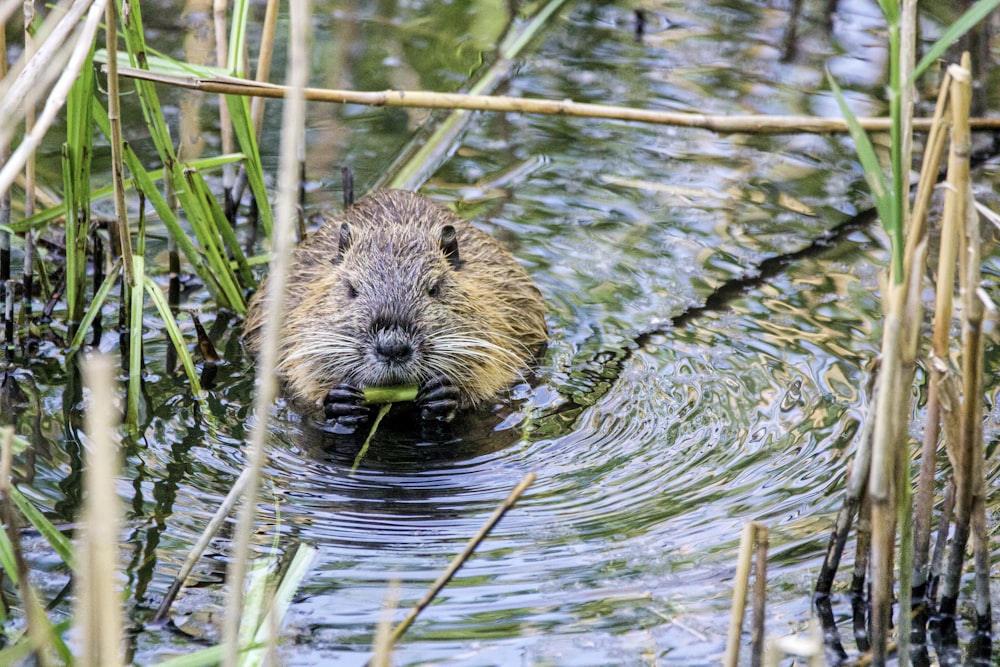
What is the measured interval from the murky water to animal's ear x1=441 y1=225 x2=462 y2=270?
0.51m

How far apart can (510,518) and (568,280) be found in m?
→ 1.76

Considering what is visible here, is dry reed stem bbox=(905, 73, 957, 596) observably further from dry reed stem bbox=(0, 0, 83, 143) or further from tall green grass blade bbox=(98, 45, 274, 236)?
tall green grass blade bbox=(98, 45, 274, 236)

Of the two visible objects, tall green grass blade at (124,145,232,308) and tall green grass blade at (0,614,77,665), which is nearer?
tall green grass blade at (0,614,77,665)

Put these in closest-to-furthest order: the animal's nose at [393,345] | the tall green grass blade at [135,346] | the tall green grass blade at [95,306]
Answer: the tall green grass blade at [135,346] → the animal's nose at [393,345] → the tall green grass blade at [95,306]

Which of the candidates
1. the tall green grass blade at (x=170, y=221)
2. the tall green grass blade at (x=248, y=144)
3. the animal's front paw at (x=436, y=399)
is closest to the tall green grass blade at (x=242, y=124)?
the tall green grass blade at (x=248, y=144)

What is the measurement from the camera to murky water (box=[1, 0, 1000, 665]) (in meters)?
2.98

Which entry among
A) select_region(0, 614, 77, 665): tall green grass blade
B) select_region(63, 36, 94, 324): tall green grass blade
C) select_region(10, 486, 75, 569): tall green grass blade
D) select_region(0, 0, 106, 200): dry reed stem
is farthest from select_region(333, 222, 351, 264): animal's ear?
select_region(0, 614, 77, 665): tall green grass blade

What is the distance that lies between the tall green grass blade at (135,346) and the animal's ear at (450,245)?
104 cm

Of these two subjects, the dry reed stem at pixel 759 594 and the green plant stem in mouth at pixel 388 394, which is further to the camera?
the green plant stem in mouth at pixel 388 394

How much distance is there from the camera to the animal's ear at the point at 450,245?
4.31 meters

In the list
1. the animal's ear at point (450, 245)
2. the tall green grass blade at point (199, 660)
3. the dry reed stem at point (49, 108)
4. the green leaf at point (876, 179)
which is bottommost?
the tall green grass blade at point (199, 660)

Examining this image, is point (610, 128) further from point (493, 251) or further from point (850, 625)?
point (850, 625)

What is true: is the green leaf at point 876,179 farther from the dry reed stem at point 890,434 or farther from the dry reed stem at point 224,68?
the dry reed stem at point 224,68

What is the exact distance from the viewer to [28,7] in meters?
3.50
